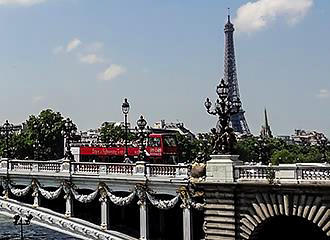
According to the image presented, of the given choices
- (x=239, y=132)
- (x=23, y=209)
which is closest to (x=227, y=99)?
(x=23, y=209)

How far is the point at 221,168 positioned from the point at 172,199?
13.4ft

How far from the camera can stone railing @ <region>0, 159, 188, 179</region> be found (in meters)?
28.8

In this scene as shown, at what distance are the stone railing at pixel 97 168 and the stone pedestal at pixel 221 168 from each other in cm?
253

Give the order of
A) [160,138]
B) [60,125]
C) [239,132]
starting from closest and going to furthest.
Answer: [160,138]
[60,125]
[239,132]

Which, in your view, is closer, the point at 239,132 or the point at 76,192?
the point at 76,192

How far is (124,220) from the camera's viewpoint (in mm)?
33812

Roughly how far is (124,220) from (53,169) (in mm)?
4848

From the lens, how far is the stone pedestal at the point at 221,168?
25.0 m

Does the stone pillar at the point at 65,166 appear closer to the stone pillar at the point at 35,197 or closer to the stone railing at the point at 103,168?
the stone railing at the point at 103,168

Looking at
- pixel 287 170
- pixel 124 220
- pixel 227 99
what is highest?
pixel 227 99

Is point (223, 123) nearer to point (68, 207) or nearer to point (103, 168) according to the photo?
point (103, 168)

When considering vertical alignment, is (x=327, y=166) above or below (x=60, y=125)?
below

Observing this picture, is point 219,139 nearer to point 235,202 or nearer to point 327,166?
point 235,202

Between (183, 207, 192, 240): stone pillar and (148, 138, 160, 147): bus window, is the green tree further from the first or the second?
(183, 207, 192, 240): stone pillar
